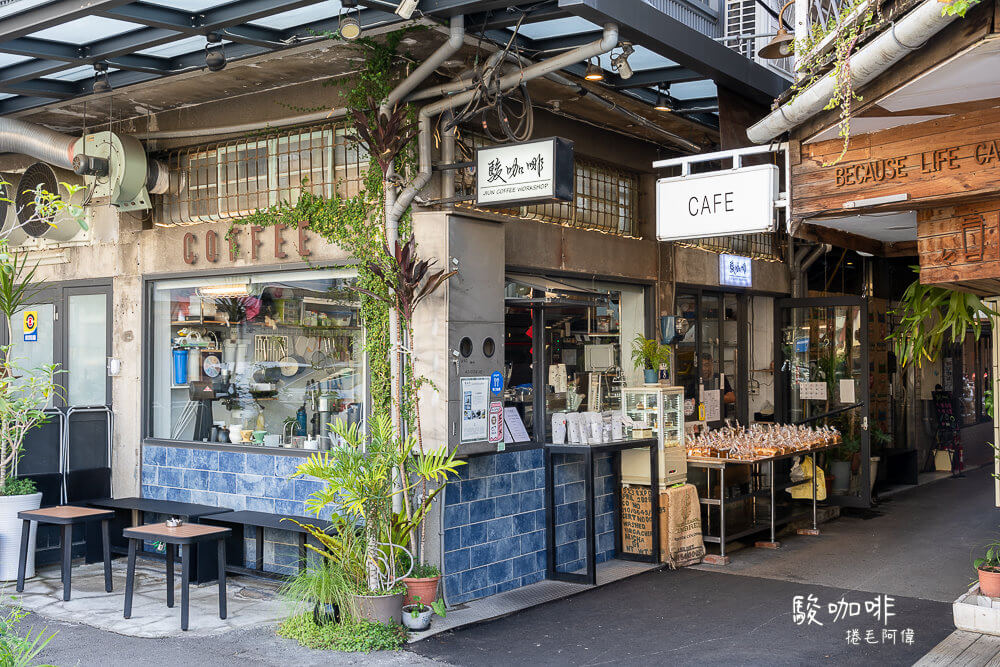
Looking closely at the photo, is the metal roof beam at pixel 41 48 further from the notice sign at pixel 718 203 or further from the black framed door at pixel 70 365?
the notice sign at pixel 718 203

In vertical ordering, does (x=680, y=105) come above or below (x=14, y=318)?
above

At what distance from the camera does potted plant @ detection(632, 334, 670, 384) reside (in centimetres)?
889

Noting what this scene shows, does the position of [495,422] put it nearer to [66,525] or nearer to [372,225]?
[372,225]

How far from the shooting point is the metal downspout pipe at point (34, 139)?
8.46 meters

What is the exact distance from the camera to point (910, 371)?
14.6 meters

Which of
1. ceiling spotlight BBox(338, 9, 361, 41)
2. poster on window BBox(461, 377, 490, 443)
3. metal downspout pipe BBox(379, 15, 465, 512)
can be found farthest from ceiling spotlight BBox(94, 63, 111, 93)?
poster on window BBox(461, 377, 490, 443)

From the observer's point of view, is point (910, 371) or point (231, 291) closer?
point (231, 291)

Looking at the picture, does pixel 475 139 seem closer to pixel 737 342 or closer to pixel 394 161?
pixel 394 161

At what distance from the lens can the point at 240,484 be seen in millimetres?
7973

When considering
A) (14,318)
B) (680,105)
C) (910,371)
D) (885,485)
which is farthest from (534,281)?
(910,371)

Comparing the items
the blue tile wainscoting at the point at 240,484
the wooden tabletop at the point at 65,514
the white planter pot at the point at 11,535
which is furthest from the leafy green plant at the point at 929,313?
the white planter pot at the point at 11,535

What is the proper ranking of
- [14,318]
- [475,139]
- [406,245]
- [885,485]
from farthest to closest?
[885,485]
[14,318]
[475,139]
[406,245]

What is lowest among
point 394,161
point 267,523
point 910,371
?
point 267,523

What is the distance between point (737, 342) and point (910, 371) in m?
4.89
